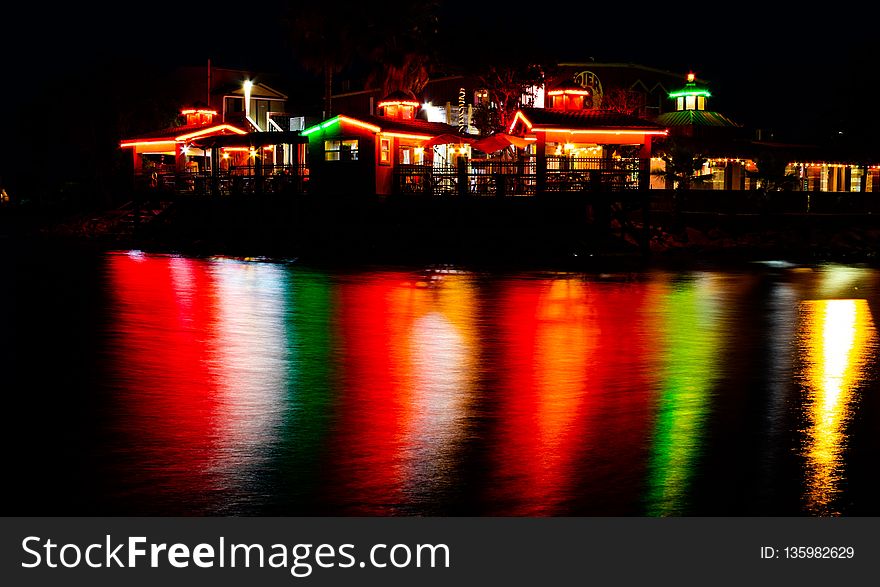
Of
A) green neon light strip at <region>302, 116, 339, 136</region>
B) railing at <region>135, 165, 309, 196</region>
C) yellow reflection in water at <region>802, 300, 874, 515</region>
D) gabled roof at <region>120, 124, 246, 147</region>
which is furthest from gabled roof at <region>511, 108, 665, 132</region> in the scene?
yellow reflection in water at <region>802, 300, 874, 515</region>

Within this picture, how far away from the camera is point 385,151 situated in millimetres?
47875

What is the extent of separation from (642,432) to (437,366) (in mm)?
4731

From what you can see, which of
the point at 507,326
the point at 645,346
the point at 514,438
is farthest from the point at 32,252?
the point at 514,438

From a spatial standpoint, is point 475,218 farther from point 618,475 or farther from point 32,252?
point 618,475

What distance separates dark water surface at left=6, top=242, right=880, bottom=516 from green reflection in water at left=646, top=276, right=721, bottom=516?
0.04 metres

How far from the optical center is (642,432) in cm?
1140

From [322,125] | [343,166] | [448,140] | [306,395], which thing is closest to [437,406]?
[306,395]

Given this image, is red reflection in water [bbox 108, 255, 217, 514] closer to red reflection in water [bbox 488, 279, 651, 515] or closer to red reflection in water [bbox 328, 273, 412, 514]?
red reflection in water [bbox 328, 273, 412, 514]

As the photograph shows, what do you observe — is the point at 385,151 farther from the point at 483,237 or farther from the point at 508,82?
the point at 508,82

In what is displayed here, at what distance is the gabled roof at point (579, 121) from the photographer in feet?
161

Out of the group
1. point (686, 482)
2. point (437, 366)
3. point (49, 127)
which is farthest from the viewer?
point (49, 127)

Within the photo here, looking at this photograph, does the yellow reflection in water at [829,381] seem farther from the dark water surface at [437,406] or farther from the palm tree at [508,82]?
the palm tree at [508,82]

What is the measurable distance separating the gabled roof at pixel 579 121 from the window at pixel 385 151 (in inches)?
244

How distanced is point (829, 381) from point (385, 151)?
114 ft
